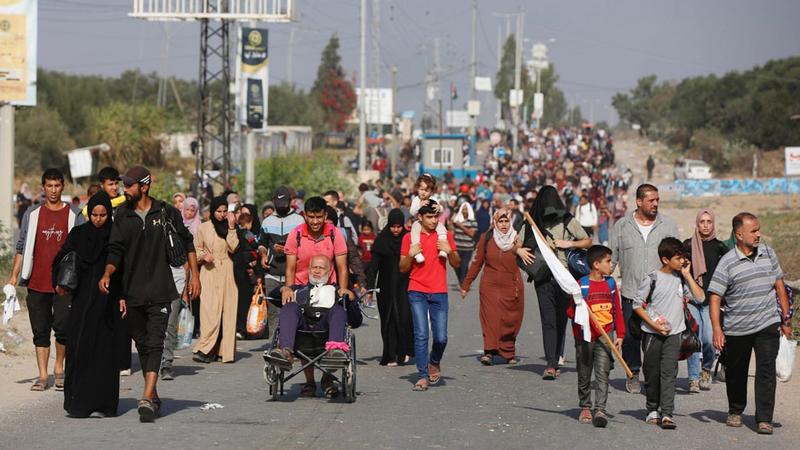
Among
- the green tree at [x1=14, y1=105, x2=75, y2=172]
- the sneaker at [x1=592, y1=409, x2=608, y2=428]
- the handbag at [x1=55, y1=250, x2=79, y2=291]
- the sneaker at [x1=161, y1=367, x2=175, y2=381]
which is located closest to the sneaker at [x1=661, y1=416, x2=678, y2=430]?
the sneaker at [x1=592, y1=409, x2=608, y2=428]

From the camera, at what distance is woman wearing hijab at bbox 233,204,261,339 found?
14211mm

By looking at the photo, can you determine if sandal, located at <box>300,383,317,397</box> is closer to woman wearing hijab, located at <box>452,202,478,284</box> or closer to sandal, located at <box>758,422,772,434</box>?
sandal, located at <box>758,422,772,434</box>

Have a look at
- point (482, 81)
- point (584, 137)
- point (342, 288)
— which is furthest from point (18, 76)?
point (482, 81)

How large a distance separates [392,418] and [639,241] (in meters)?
3.05

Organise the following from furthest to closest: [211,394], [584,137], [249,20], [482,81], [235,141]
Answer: [482,81], [584,137], [235,141], [249,20], [211,394]

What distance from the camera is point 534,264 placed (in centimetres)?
1267

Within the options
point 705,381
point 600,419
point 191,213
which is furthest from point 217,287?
point 600,419

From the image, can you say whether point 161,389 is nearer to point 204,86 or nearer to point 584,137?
point 204,86

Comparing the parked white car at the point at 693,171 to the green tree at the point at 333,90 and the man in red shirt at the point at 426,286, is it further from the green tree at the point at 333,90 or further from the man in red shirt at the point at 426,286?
the green tree at the point at 333,90

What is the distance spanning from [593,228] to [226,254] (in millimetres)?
16177

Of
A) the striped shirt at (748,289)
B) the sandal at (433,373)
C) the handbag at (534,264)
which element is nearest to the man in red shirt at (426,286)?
the sandal at (433,373)

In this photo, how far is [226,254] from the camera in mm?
13773

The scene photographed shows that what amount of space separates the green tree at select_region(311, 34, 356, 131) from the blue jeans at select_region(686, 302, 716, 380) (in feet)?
464

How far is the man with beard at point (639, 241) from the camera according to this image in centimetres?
1158
